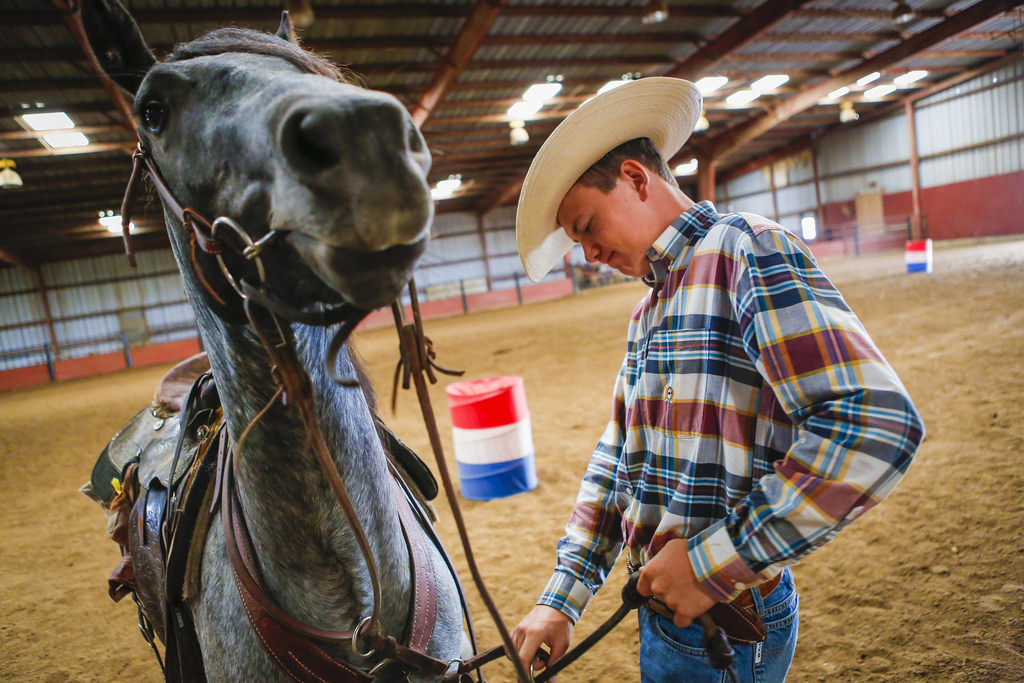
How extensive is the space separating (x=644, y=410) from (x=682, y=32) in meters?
14.3

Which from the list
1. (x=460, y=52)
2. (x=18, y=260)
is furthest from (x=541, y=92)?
(x=18, y=260)

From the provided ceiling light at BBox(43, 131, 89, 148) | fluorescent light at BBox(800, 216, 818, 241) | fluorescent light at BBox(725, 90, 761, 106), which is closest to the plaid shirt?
ceiling light at BBox(43, 131, 89, 148)

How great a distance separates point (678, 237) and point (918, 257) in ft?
48.5

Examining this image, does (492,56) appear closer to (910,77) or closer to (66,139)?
(66,139)

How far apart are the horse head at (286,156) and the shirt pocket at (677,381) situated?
0.62 metres

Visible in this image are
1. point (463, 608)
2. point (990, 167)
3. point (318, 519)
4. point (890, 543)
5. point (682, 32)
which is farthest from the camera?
point (990, 167)

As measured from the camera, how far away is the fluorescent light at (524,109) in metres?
15.8

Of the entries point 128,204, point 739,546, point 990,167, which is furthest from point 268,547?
point 990,167

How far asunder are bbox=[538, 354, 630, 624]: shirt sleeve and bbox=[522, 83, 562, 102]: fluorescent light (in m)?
14.6

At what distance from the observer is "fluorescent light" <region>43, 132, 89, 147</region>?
1215 centimetres

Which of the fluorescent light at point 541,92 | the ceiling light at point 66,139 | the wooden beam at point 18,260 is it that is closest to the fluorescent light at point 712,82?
the fluorescent light at point 541,92

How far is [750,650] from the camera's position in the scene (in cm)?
120

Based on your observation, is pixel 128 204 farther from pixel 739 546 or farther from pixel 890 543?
pixel 890 543

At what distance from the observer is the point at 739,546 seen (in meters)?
0.96
